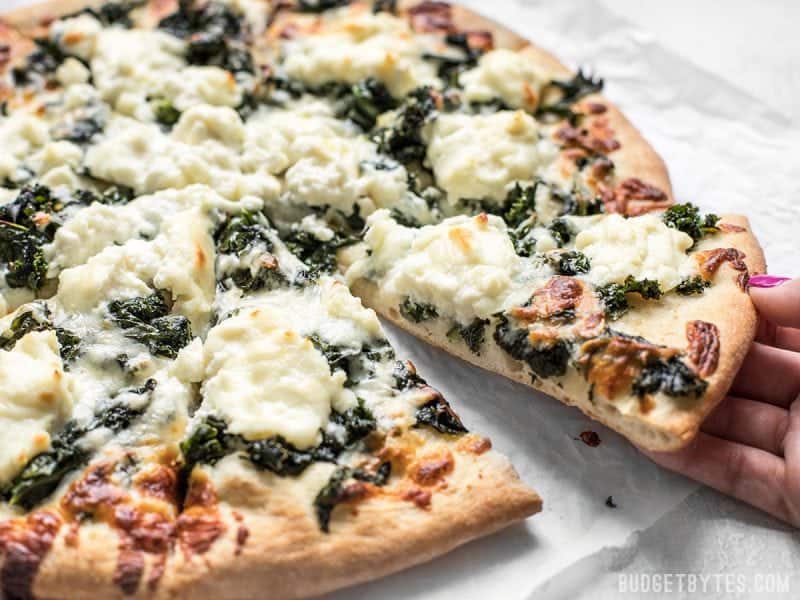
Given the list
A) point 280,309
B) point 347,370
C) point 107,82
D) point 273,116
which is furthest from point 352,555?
point 107,82

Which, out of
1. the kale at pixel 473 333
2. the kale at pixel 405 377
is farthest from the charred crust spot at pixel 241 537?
the kale at pixel 473 333

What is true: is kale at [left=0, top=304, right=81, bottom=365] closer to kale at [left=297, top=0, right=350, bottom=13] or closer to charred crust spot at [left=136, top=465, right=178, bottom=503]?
charred crust spot at [left=136, top=465, right=178, bottom=503]

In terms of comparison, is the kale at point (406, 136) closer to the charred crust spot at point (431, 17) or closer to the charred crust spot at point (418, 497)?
the charred crust spot at point (431, 17)

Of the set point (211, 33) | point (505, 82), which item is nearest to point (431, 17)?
point (505, 82)

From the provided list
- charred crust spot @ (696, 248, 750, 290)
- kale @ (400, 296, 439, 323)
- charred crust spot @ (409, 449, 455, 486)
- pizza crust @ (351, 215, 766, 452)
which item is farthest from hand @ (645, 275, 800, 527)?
kale @ (400, 296, 439, 323)

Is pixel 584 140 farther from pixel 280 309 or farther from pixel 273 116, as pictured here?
pixel 280 309

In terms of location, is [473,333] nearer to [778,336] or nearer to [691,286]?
[691,286]
